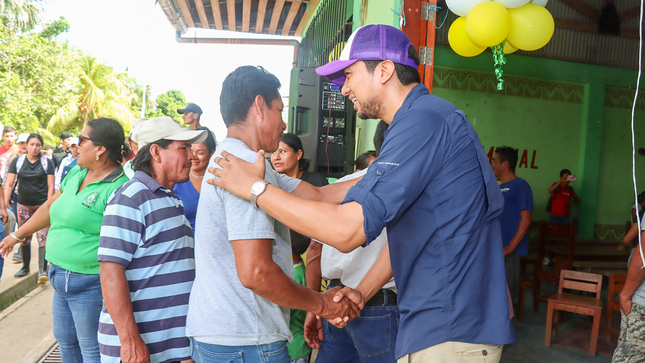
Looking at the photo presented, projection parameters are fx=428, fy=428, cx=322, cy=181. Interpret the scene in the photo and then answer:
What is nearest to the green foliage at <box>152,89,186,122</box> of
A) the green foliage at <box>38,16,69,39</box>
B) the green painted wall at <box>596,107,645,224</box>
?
the green foliage at <box>38,16,69,39</box>

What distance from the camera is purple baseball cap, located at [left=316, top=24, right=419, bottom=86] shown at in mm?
1363

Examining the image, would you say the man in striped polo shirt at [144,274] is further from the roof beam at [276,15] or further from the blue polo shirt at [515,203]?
the roof beam at [276,15]

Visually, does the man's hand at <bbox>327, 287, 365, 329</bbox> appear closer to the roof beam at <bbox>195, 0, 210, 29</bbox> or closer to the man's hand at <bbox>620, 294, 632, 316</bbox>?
the man's hand at <bbox>620, 294, 632, 316</bbox>

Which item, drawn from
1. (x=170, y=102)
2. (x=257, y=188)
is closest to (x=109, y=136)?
(x=257, y=188)

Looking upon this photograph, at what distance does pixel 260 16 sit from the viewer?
835cm

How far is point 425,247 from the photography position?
3.87ft

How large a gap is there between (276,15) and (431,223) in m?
8.08

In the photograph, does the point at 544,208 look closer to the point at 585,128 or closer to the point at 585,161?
the point at 585,161

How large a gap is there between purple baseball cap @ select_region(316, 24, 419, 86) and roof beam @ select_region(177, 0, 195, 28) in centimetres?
677

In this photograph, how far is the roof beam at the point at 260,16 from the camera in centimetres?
771

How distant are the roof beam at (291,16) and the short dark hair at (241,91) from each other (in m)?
6.94

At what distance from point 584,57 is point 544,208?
2904 millimetres

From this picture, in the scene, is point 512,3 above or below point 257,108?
above

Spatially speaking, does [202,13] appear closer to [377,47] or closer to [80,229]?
[80,229]
